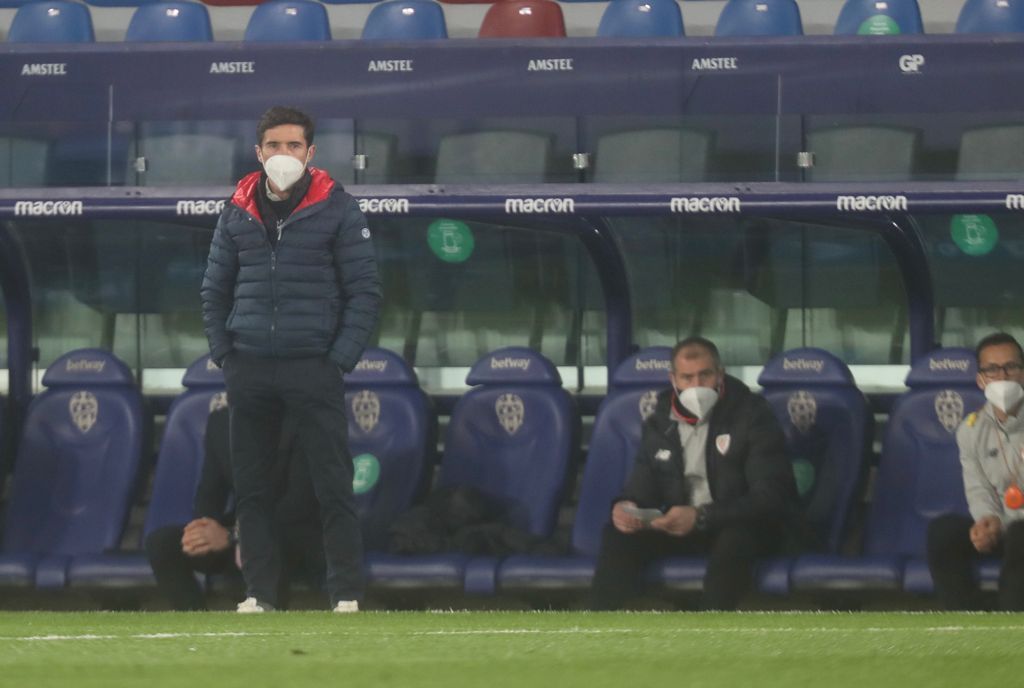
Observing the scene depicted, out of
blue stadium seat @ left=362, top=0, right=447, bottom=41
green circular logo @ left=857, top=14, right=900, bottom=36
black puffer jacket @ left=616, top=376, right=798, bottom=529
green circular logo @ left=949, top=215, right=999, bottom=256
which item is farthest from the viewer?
blue stadium seat @ left=362, top=0, right=447, bottom=41

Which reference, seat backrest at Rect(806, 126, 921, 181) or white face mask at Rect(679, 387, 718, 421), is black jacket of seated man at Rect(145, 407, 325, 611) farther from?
seat backrest at Rect(806, 126, 921, 181)

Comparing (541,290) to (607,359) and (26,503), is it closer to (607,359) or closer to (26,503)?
(607,359)

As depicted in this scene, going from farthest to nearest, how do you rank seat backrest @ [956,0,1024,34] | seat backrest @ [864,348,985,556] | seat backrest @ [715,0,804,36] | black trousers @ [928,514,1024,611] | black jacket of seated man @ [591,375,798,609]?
seat backrest @ [715,0,804,36]
seat backrest @ [956,0,1024,34]
seat backrest @ [864,348,985,556]
black jacket of seated man @ [591,375,798,609]
black trousers @ [928,514,1024,611]

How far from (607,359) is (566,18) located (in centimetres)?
275

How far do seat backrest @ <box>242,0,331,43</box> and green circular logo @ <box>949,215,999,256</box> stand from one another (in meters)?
3.29

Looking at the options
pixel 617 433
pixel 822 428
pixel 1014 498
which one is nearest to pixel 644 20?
pixel 617 433

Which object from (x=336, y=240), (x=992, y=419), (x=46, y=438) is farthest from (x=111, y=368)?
(x=992, y=419)

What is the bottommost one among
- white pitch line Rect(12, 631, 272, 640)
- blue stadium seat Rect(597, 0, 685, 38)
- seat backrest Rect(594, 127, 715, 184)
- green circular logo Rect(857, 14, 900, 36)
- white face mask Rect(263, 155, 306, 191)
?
white pitch line Rect(12, 631, 272, 640)

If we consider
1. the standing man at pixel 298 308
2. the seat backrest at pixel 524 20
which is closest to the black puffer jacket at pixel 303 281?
the standing man at pixel 298 308

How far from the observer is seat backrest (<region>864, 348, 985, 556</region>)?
272 inches

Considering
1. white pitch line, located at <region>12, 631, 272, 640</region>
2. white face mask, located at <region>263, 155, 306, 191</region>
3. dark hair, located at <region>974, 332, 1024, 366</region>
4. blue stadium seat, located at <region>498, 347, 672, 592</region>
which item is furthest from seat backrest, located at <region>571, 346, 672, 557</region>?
white pitch line, located at <region>12, 631, 272, 640</region>

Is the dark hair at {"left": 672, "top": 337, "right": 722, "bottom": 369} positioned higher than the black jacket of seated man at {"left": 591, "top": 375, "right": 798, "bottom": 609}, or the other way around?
the dark hair at {"left": 672, "top": 337, "right": 722, "bottom": 369}

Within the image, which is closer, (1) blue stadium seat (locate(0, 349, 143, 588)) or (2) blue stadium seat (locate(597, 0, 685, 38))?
(1) blue stadium seat (locate(0, 349, 143, 588))

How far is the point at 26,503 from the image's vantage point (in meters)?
7.62
